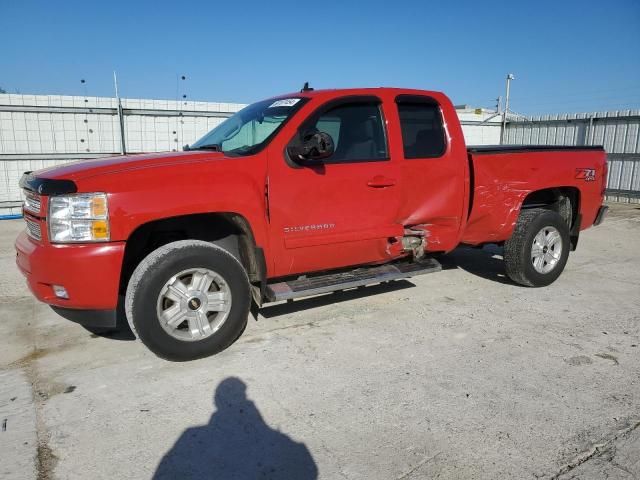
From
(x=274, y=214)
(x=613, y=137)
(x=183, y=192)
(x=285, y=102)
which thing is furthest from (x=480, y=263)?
(x=613, y=137)

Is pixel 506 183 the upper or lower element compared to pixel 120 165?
lower

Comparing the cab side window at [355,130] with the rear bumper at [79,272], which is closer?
the rear bumper at [79,272]

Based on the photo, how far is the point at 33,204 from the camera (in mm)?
3445

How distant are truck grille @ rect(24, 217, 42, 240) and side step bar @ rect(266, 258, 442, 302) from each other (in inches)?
65.2

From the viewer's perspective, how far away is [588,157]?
552cm

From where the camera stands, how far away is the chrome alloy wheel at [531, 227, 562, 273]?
5238 mm

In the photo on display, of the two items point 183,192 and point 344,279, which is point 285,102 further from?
point 344,279

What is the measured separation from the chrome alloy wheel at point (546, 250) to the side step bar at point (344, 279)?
1.40 meters

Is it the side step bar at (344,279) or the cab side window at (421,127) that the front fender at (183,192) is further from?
the cab side window at (421,127)

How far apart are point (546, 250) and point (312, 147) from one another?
3.15 metres

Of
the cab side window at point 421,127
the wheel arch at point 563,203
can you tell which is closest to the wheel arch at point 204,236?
the cab side window at point 421,127

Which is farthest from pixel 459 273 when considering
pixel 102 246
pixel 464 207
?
pixel 102 246

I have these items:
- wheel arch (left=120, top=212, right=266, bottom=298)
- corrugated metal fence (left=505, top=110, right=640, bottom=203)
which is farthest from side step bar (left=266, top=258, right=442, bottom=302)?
corrugated metal fence (left=505, top=110, right=640, bottom=203)

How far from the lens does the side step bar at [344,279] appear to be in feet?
12.4
